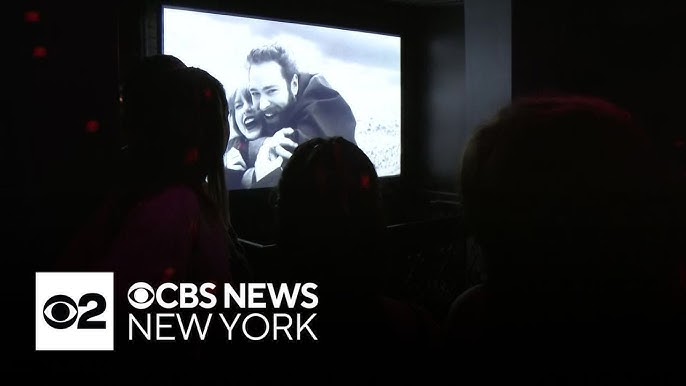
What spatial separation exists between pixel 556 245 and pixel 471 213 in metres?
0.10

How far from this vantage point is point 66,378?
1045 mm

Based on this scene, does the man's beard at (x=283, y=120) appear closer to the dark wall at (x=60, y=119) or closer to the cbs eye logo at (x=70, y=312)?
the dark wall at (x=60, y=119)

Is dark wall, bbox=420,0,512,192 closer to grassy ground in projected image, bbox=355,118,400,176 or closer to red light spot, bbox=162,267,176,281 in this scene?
grassy ground in projected image, bbox=355,118,400,176

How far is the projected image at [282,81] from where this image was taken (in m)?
2.94

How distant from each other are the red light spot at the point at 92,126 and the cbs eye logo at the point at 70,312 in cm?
35

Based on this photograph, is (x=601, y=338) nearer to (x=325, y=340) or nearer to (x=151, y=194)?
(x=325, y=340)

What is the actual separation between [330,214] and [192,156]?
11.0 inches

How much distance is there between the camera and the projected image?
9.64 feet

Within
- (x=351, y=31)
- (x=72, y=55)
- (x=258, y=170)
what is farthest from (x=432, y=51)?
(x=72, y=55)

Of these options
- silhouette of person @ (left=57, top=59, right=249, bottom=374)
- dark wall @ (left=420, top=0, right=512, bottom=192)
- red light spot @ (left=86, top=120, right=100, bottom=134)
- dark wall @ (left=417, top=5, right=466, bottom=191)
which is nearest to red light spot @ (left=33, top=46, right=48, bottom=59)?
red light spot @ (left=86, top=120, right=100, bottom=134)

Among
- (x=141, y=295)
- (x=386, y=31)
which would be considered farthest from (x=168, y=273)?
(x=386, y=31)

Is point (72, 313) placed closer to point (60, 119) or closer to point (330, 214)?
point (60, 119)

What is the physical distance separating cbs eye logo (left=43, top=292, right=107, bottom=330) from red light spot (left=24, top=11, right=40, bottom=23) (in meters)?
0.55

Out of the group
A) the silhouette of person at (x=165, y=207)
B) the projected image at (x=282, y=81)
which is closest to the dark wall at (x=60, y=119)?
the silhouette of person at (x=165, y=207)
